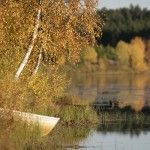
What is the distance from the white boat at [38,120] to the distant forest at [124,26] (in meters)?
97.4

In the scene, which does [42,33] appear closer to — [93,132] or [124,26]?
[93,132]

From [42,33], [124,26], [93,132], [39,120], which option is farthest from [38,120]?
[124,26]

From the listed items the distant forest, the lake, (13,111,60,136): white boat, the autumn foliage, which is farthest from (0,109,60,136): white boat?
the distant forest

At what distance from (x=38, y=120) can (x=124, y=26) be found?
107279 millimetres

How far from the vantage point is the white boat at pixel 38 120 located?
21.0m

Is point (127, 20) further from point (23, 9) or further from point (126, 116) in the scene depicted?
point (23, 9)

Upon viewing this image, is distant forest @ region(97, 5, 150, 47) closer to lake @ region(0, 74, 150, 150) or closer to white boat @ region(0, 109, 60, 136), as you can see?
lake @ region(0, 74, 150, 150)

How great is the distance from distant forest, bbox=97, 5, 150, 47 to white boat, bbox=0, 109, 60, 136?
320ft

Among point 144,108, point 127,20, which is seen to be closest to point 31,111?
point 144,108

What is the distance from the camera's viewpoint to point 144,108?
120 feet

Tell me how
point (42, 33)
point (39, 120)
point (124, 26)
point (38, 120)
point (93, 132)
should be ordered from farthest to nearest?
point (124, 26), point (93, 132), point (42, 33), point (39, 120), point (38, 120)

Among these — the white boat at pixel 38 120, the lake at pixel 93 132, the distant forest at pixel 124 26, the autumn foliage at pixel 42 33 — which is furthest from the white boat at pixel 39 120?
the distant forest at pixel 124 26

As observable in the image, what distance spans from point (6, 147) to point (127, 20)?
116036 millimetres

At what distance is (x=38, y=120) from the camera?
2239cm
